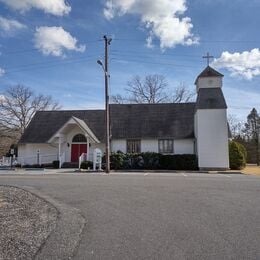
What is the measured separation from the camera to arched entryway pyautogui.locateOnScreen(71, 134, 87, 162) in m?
40.2

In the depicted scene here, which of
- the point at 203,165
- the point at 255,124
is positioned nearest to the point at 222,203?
the point at 203,165

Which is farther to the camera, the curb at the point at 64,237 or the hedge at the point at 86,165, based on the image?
the hedge at the point at 86,165

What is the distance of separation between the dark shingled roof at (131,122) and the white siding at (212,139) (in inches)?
146

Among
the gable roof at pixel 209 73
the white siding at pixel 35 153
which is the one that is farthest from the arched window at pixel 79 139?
the gable roof at pixel 209 73

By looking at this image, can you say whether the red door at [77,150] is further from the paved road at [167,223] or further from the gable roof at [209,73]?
the paved road at [167,223]

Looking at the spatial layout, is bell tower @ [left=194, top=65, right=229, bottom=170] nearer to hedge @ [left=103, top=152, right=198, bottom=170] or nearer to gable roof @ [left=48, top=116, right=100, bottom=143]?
hedge @ [left=103, top=152, right=198, bottom=170]

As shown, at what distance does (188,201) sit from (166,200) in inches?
26.9

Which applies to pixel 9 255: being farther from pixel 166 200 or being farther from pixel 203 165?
pixel 203 165

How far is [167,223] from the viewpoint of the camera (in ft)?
28.8

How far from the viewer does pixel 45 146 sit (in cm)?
4172

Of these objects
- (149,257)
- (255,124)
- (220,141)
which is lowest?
(149,257)

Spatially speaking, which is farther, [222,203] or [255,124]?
[255,124]

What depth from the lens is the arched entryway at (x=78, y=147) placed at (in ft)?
132

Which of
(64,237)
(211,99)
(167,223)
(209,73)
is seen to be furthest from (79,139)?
(64,237)
